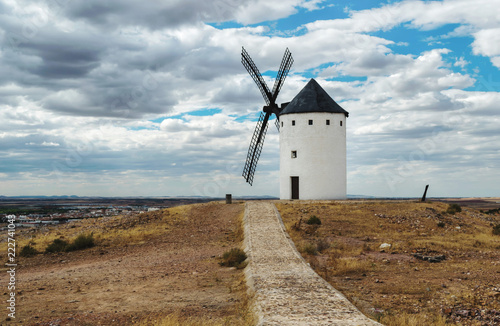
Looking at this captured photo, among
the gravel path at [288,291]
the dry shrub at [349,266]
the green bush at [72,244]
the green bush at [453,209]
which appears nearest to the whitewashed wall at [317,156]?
the green bush at [453,209]

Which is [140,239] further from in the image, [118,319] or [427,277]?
[427,277]

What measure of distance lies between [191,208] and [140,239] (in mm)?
6204

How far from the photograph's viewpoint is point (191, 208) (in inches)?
1014

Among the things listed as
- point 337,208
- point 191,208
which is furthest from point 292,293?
point 191,208

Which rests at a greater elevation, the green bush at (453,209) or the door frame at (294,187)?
the door frame at (294,187)

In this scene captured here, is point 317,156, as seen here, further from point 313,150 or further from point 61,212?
point 61,212

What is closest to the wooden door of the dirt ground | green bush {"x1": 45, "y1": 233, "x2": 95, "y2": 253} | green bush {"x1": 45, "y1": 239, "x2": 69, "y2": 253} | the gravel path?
the dirt ground

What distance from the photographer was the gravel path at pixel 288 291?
7.52 m

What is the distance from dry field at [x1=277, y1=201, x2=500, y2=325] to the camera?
31.1 feet

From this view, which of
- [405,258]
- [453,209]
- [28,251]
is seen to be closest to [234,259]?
[405,258]

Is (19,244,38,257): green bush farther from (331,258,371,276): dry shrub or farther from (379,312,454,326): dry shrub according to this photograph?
(379,312,454,326): dry shrub

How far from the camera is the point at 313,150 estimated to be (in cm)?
Result: 2892

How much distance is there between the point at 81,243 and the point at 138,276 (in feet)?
22.5

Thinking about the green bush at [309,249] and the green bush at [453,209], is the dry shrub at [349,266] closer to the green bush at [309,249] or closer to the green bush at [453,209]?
the green bush at [309,249]
